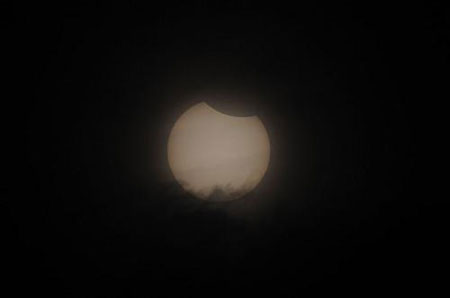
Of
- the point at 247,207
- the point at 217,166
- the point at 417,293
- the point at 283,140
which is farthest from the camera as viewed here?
the point at 217,166

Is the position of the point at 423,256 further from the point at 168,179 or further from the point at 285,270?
the point at 168,179

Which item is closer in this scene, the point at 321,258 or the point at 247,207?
the point at 321,258

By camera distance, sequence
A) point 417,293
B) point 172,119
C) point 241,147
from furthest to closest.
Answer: point 241,147, point 172,119, point 417,293

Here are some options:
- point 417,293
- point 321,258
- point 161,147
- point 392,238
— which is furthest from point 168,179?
point 417,293

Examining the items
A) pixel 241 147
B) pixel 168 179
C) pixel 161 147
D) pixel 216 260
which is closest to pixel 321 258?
pixel 216 260

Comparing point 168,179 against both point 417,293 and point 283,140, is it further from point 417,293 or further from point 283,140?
point 417,293

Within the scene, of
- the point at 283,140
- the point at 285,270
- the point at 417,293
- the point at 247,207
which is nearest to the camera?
the point at 417,293

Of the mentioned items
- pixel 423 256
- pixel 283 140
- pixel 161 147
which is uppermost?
pixel 283 140

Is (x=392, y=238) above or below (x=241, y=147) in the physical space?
below

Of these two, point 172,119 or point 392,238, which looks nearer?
point 392,238
